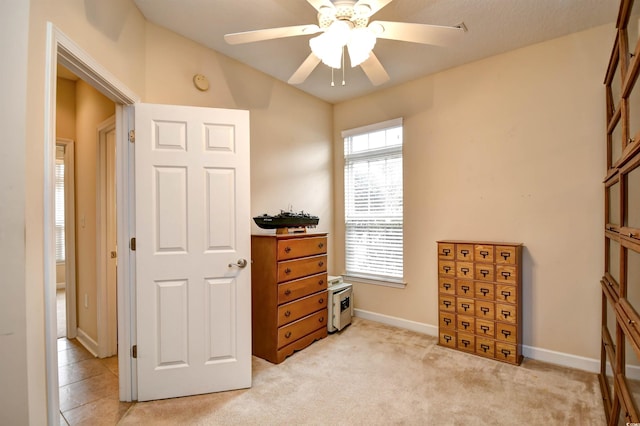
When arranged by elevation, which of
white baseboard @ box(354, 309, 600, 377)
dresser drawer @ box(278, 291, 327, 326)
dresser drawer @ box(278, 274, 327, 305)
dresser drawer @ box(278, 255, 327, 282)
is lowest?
white baseboard @ box(354, 309, 600, 377)

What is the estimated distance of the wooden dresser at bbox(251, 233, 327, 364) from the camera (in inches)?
105

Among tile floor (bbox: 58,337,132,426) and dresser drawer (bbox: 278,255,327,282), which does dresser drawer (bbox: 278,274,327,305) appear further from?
tile floor (bbox: 58,337,132,426)

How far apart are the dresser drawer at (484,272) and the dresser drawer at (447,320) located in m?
0.46

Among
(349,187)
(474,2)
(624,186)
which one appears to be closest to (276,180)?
(349,187)

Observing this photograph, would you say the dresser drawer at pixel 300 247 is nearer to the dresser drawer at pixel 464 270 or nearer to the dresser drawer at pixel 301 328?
the dresser drawer at pixel 301 328

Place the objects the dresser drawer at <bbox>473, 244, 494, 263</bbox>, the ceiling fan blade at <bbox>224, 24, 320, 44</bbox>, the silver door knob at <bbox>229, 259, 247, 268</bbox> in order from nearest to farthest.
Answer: the ceiling fan blade at <bbox>224, 24, 320, 44</bbox>
the silver door knob at <bbox>229, 259, 247, 268</bbox>
the dresser drawer at <bbox>473, 244, 494, 263</bbox>

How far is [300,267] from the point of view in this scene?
289 cm

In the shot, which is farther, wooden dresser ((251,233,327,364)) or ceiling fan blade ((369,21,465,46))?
wooden dresser ((251,233,327,364))

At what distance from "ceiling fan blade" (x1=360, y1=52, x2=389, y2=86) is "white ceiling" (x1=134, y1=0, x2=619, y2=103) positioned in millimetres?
476

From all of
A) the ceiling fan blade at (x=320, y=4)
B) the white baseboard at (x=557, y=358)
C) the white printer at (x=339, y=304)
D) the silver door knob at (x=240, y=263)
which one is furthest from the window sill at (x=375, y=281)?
the ceiling fan blade at (x=320, y=4)

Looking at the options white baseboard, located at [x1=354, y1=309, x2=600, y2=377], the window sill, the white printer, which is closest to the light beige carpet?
white baseboard, located at [x1=354, y1=309, x2=600, y2=377]

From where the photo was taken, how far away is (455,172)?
3.10 meters

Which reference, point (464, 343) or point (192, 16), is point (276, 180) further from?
point (464, 343)

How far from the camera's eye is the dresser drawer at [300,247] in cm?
271
